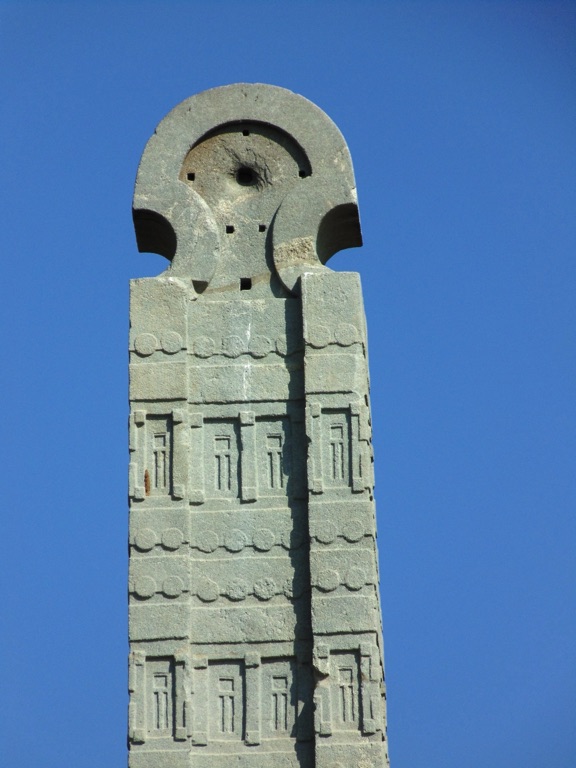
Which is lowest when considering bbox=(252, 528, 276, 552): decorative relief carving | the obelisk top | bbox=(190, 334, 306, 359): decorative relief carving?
bbox=(252, 528, 276, 552): decorative relief carving

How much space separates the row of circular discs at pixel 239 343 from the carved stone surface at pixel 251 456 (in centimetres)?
1

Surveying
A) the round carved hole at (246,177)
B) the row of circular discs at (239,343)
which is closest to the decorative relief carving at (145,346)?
the row of circular discs at (239,343)

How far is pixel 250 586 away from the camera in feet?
44.8

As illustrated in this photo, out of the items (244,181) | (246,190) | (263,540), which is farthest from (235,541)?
(244,181)

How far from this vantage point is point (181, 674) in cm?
1345

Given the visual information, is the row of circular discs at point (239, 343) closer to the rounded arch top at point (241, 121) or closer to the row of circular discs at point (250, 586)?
the rounded arch top at point (241, 121)

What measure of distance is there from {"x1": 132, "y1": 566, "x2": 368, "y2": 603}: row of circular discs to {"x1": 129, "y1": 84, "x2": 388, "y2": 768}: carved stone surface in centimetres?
1

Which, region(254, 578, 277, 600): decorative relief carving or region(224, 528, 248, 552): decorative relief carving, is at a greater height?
region(224, 528, 248, 552): decorative relief carving

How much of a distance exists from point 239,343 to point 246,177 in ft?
5.47

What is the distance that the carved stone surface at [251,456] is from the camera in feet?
44.1

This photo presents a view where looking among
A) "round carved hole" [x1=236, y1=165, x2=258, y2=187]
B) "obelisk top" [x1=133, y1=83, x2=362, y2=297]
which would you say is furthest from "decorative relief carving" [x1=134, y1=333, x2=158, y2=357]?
"round carved hole" [x1=236, y1=165, x2=258, y2=187]

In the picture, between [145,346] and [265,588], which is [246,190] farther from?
[265,588]

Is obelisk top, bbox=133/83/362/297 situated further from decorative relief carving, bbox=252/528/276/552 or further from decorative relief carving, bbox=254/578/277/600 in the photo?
decorative relief carving, bbox=254/578/277/600

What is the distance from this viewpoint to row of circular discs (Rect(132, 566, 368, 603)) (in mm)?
13555
